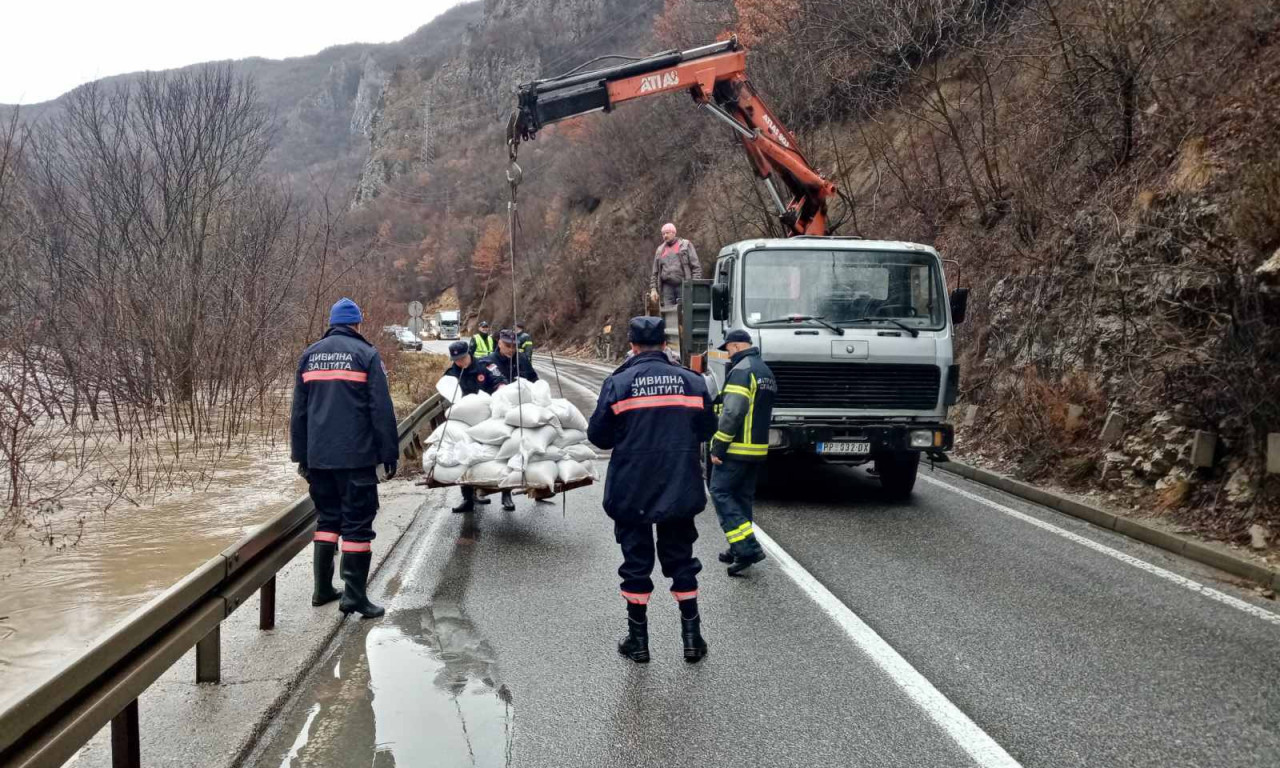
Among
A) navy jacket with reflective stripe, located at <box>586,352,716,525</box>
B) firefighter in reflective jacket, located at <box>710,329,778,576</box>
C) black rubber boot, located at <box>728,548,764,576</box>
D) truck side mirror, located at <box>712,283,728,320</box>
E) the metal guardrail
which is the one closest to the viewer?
the metal guardrail

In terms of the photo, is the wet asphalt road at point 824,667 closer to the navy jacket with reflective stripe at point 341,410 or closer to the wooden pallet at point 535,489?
the wooden pallet at point 535,489

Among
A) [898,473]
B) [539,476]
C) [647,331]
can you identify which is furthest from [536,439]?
[898,473]

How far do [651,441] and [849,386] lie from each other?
168 inches

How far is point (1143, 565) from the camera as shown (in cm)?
676

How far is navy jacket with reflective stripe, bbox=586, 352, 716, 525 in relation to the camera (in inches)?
193

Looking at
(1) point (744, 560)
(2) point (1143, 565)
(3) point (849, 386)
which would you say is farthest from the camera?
(3) point (849, 386)

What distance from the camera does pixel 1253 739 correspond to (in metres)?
3.90

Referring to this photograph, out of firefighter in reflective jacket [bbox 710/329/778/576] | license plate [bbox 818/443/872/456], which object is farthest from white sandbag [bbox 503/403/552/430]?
license plate [bbox 818/443/872/456]

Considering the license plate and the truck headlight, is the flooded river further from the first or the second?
the truck headlight

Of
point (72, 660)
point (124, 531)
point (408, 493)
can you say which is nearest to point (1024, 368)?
point (408, 493)

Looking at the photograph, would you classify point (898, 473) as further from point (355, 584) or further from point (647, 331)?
point (355, 584)

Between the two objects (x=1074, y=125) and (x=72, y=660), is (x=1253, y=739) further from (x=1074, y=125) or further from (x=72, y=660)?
(x=1074, y=125)

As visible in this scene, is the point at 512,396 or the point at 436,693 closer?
the point at 436,693

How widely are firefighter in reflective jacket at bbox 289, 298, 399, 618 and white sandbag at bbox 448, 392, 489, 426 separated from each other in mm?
2342
